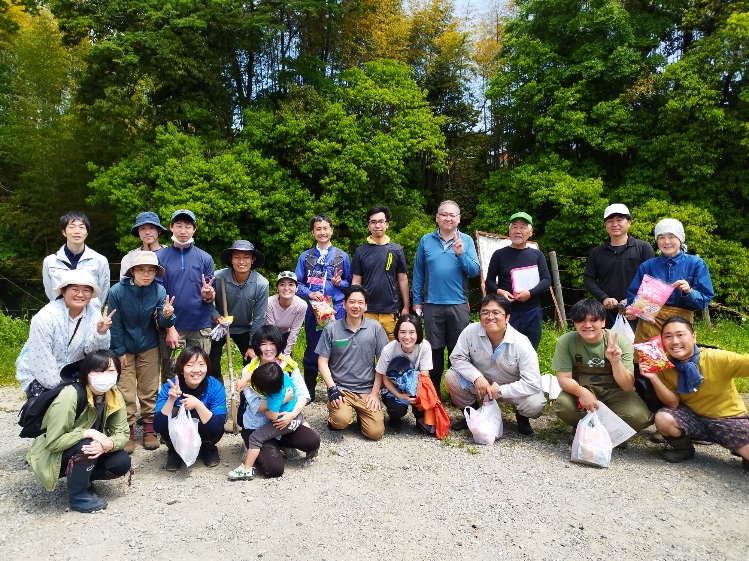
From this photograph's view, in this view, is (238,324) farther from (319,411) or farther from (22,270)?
(22,270)

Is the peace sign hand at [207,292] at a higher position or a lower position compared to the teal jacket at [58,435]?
higher

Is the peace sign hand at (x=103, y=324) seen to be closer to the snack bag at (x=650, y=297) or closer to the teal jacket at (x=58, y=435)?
the teal jacket at (x=58, y=435)

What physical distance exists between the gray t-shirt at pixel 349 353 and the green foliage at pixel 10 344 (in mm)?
4787

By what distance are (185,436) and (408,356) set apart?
6.35ft

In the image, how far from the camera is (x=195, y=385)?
3891 millimetres

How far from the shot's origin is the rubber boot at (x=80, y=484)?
3.30 m

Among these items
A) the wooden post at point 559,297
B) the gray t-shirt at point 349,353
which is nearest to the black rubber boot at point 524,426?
the gray t-shirt at point 349,353

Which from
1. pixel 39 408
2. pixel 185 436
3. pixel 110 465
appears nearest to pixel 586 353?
pixel 185 436

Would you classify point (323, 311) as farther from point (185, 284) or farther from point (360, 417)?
point (185, 284)

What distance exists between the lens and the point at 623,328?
174 inches

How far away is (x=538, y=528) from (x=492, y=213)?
13.4 m

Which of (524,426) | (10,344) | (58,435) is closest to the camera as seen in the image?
(58,435)

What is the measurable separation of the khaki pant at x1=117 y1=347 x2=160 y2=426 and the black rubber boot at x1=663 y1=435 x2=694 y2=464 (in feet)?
13.8

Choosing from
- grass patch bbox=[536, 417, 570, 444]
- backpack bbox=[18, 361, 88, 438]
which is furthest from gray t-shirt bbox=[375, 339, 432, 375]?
backpack bbox=[18, 361, 88, 438]
